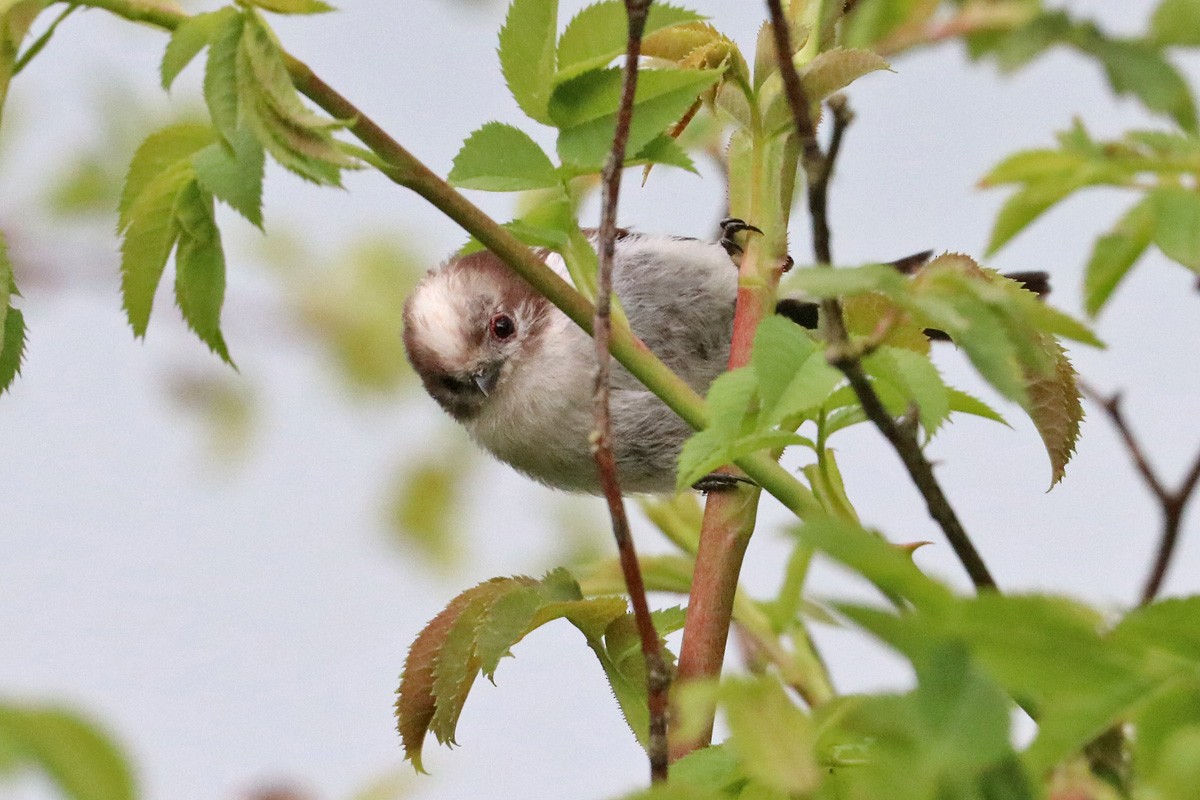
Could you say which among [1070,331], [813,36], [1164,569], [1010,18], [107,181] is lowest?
[1164,569]

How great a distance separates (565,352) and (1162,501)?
1.99m

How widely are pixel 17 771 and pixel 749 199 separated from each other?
0.99 m

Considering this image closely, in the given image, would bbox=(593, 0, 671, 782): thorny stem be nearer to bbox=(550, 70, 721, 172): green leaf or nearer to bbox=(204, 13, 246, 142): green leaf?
bbox=(550, 70, 721, 172): green leaf

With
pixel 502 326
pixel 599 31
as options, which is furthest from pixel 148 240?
pixel 502 326

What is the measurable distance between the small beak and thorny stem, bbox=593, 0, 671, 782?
2014 millimetres

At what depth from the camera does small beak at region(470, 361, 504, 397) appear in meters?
3.08

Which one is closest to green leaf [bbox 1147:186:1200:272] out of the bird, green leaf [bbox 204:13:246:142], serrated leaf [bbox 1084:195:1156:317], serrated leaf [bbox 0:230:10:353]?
serrated leaf [bbox 1084:195:1156:317]

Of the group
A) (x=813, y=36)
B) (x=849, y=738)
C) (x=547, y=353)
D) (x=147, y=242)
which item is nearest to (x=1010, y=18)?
(x=849, y=738)

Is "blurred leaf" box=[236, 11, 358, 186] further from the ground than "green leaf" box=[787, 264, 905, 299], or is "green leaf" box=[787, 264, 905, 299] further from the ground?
"blurred leaf" box=[236, 11, 358, 186]

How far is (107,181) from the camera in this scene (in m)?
3.42

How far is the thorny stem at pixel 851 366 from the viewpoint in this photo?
0.86 m

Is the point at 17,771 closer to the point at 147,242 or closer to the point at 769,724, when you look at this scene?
the point at 769,724

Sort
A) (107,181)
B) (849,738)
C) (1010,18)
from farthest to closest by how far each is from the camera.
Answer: (107,181)
(849,738)
(1010,18)

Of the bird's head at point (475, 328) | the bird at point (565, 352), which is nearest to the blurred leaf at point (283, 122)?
the bird at point (565, 352)
